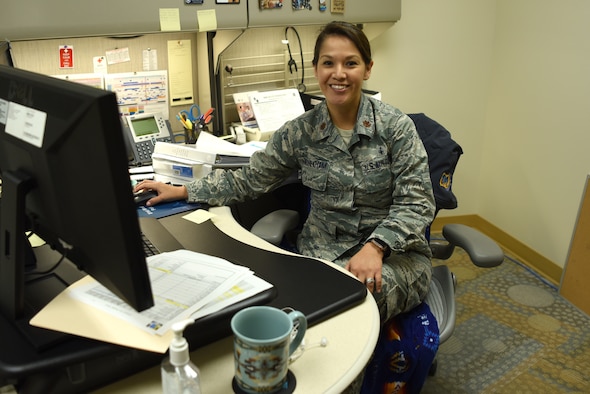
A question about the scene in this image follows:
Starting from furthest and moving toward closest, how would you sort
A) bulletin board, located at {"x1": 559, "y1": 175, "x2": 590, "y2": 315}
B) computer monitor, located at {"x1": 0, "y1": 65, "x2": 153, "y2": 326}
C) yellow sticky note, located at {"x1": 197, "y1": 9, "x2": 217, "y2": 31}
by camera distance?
bulletin board, located at {"x1": 559, "y1": 175, "x2": 590, "y2": 315} < yellow sticky note, located at {"x1": 197, "y1": 9, "x2": 217, "y2": 31} < computer monitor, located at {"x1": 0, "y1": 65, "x2": 153, "y2": 326}

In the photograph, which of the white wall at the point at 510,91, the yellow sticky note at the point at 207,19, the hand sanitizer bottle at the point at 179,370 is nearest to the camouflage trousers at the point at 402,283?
the hand sanitizer bottle at the point at 179,370

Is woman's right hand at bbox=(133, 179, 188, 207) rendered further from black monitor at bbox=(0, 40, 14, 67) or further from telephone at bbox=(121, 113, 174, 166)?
black monitor at bbox=(0, 40, 14, 67)

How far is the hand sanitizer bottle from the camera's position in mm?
744

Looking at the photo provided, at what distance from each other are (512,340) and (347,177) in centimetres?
122

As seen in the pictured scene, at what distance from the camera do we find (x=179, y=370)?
77cm

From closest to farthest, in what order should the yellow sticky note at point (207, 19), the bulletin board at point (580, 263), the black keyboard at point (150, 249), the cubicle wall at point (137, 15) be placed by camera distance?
the black keyboard at point (150, 249)
the cubicle wall at point (137, 15)
the yellow sticky note at point (207, 19)
the bulletin board at point (580, 263)

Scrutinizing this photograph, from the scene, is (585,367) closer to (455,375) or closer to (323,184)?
(455,375)

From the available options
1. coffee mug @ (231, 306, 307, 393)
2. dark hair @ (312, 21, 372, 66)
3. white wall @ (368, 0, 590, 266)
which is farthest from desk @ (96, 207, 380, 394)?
white wall @ (368, 0, 590, 266)

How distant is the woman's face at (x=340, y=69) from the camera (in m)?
1.59

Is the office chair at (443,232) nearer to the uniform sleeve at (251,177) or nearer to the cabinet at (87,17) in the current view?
the uniform sleeve at (251,177)

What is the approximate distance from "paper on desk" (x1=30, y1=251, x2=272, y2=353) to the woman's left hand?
1.46 feet

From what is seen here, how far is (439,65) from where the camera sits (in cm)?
289

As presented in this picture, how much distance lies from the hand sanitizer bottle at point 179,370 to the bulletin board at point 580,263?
2235 millimetres

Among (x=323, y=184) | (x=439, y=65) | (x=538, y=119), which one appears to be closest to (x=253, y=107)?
(x=323, y=184)
